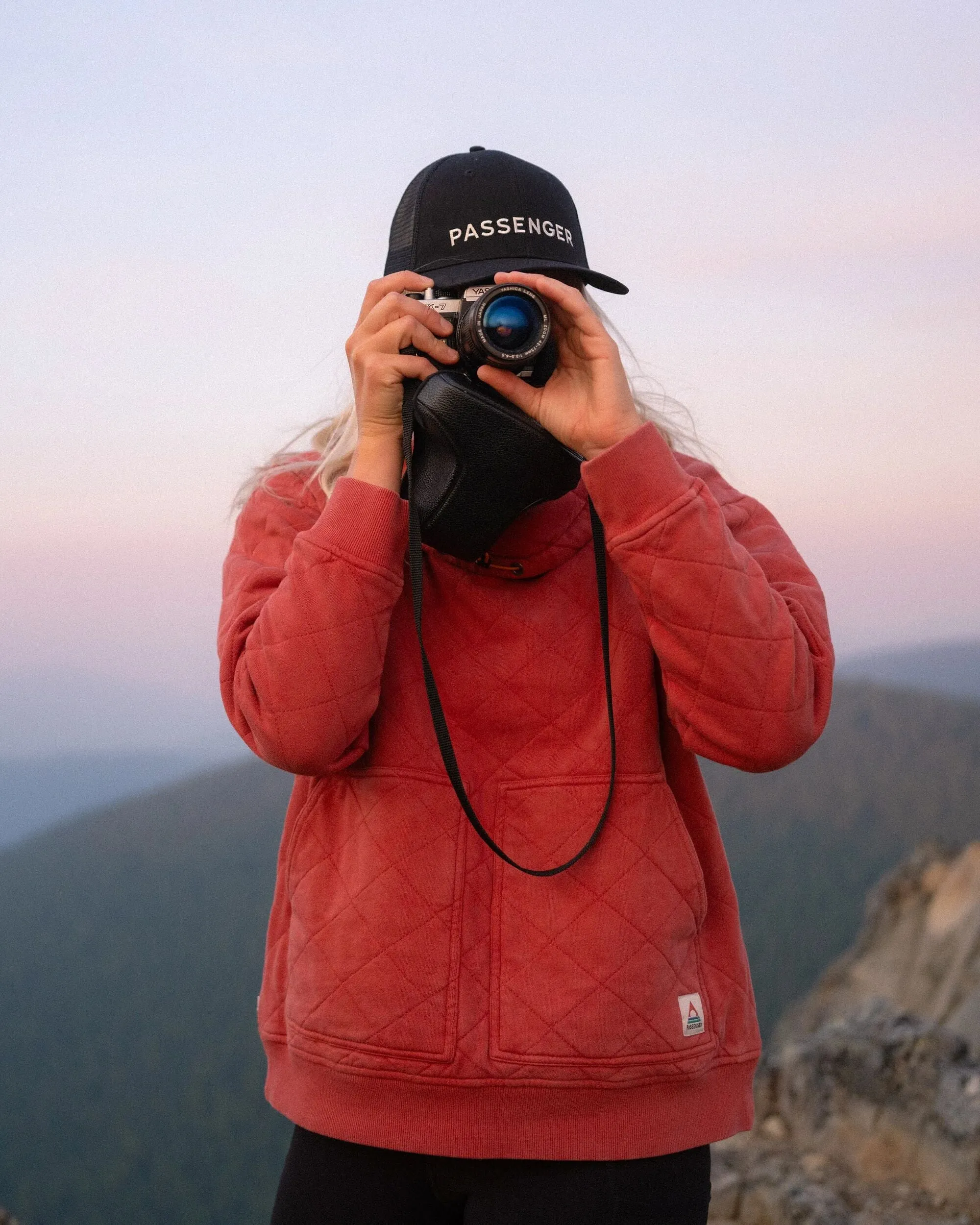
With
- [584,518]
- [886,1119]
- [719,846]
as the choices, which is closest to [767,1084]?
[886,1119]

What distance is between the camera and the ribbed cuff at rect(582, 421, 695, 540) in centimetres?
136

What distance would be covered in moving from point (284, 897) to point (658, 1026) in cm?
53

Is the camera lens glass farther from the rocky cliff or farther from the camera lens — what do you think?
the rocky cliff

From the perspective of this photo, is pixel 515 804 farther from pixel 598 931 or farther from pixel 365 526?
pixel 365 526

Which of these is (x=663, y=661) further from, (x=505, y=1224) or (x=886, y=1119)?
(x=886, y=1119)

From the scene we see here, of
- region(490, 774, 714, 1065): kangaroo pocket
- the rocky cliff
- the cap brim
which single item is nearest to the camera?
region(490, 774, 714, 1065): kangaroo pocket

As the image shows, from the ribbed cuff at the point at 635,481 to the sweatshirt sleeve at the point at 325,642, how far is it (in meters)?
0.26

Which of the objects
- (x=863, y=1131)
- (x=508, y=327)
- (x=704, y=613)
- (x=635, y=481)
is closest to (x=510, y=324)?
(x=508, y=327)

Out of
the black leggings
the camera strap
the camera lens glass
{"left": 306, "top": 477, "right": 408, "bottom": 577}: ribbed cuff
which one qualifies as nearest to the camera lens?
the camera lens glass

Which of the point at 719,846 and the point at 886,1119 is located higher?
the point at 719,846

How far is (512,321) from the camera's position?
140 centimetres

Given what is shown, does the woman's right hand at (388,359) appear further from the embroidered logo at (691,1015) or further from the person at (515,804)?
the embroidered logo at (691,1015)

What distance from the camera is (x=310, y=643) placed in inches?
53.2

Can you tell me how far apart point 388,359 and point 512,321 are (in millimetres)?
162
